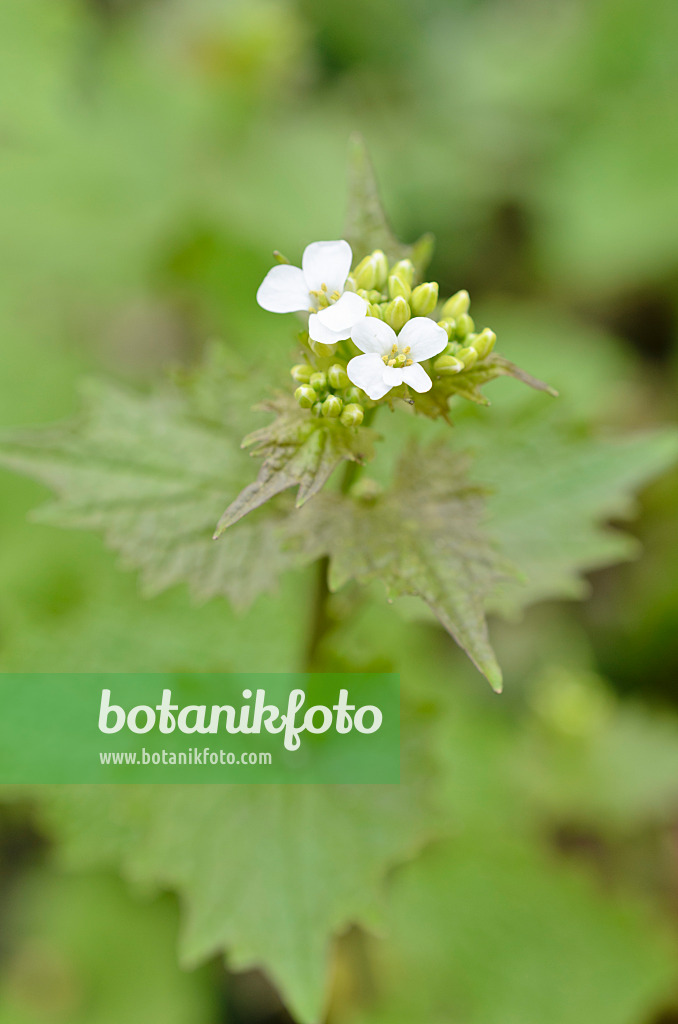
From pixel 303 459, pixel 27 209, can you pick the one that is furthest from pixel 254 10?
pixel 303 459

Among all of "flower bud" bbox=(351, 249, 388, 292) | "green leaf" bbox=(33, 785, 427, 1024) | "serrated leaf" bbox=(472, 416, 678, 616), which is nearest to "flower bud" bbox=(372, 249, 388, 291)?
"flower bud" bbox=(351, 249, 388, 292)

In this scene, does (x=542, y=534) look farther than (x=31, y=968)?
No

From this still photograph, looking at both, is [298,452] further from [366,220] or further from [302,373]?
[366,220]

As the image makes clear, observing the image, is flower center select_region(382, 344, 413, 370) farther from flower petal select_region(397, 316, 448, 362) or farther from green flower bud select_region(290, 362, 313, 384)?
green flower bud select_region(290, 362, 313, 384)

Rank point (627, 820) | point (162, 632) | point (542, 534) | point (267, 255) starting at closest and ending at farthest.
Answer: point (542, 534) → point (162, 632) → point (627, 820) → point (267, 255)

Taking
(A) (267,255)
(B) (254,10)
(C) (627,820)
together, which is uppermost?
(B) (254,10)

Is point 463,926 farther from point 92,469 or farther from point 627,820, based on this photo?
point 92,469

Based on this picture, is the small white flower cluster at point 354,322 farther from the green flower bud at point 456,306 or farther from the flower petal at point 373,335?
the green flower bud at point 456,306
